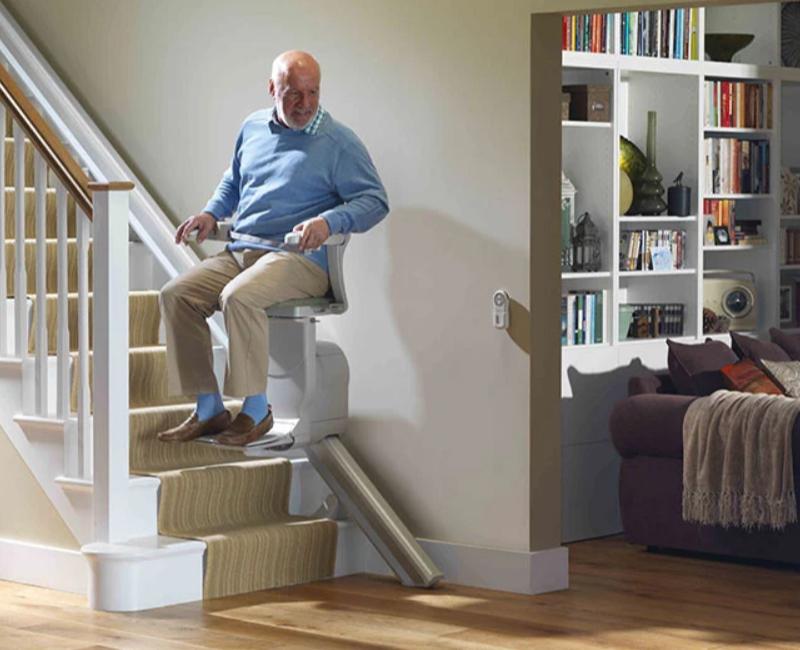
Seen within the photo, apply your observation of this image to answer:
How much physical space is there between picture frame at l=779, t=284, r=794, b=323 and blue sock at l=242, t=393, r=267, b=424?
146 inches

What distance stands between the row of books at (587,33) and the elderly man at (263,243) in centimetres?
145

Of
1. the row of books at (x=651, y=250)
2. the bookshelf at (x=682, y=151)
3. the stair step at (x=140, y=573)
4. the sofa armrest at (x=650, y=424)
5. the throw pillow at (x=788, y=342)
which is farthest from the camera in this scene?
the throw pillow at (x=788, y=342)

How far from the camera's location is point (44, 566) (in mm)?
6102

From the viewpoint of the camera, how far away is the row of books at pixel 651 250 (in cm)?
766

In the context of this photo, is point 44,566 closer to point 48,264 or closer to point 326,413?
point 326,413

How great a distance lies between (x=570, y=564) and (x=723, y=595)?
30.4 inches

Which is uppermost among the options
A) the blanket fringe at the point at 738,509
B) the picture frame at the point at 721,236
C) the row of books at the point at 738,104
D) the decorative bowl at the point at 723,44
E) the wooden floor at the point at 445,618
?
the decorative bowl at the point at 723,44

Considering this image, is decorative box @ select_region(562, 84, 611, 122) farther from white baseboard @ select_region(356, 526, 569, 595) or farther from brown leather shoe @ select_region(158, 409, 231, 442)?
brown leather shoe @ select_region(158, 409, 231, 442)

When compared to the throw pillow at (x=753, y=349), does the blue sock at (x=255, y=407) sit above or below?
below

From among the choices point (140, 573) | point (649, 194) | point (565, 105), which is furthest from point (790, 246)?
point (140, 573)

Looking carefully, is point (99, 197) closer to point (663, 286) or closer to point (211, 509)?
point (211, 509)

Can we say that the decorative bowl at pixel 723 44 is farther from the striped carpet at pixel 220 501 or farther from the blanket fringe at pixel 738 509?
the striped carpet at pixel 220 501

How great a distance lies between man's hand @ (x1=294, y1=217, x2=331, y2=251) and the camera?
18.9 feet

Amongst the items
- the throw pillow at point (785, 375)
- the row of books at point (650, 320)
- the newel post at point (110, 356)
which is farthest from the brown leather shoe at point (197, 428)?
the throw pillow at point (785, 375)
